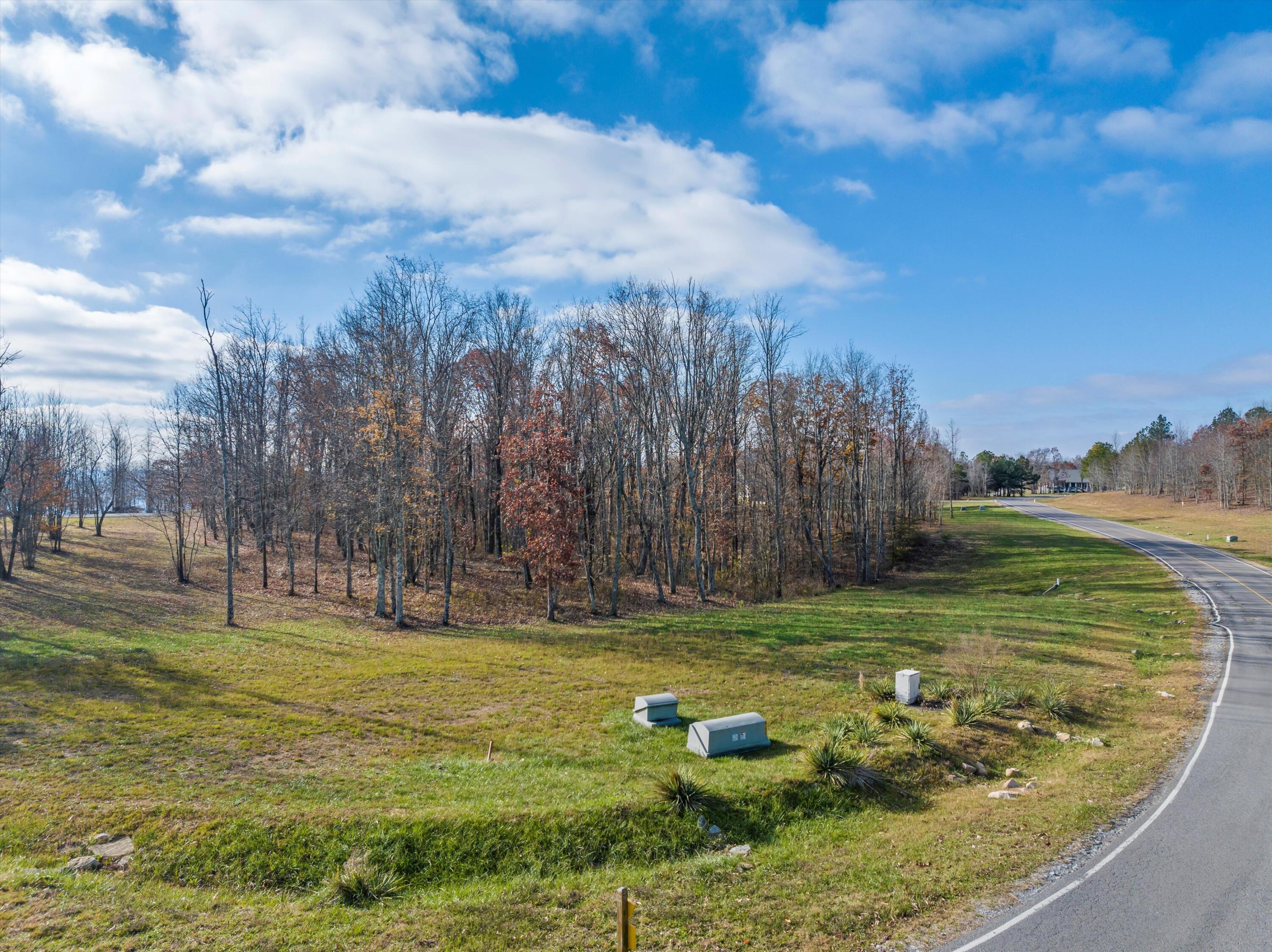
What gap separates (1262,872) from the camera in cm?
816

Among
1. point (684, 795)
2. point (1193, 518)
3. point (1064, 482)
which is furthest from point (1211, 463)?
point (684, 795)

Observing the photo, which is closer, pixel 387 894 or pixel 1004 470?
pixel 387 894

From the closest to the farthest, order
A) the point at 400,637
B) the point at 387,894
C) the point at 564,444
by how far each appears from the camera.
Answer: the point at 387,894 → the point at 400,637 → the point at 564,444

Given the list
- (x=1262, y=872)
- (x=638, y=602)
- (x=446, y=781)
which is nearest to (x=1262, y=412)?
(x=638, y=602)

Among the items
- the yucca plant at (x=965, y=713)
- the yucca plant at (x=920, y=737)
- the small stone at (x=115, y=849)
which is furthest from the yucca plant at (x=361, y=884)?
the yucca plant at (x=965, y=713)

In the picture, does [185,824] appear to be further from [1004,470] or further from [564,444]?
[1004,470]

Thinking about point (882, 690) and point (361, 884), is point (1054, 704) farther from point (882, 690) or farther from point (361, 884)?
point (361, 884)

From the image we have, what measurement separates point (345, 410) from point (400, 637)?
39.5ft

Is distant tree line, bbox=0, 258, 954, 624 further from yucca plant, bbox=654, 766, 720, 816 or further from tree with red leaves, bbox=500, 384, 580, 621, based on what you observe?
yucca plant, bbox=654, 766, 720, 816

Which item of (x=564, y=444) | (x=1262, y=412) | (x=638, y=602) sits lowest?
(x=638, y=602)

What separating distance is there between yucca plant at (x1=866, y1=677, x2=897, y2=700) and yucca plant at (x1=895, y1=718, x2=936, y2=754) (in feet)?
7.63

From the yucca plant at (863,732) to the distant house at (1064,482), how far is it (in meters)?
164

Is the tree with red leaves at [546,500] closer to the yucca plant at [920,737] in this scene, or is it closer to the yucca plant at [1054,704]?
the yucca plant at [920,737]

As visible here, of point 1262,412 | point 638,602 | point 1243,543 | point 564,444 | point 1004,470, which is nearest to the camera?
point 564,444
